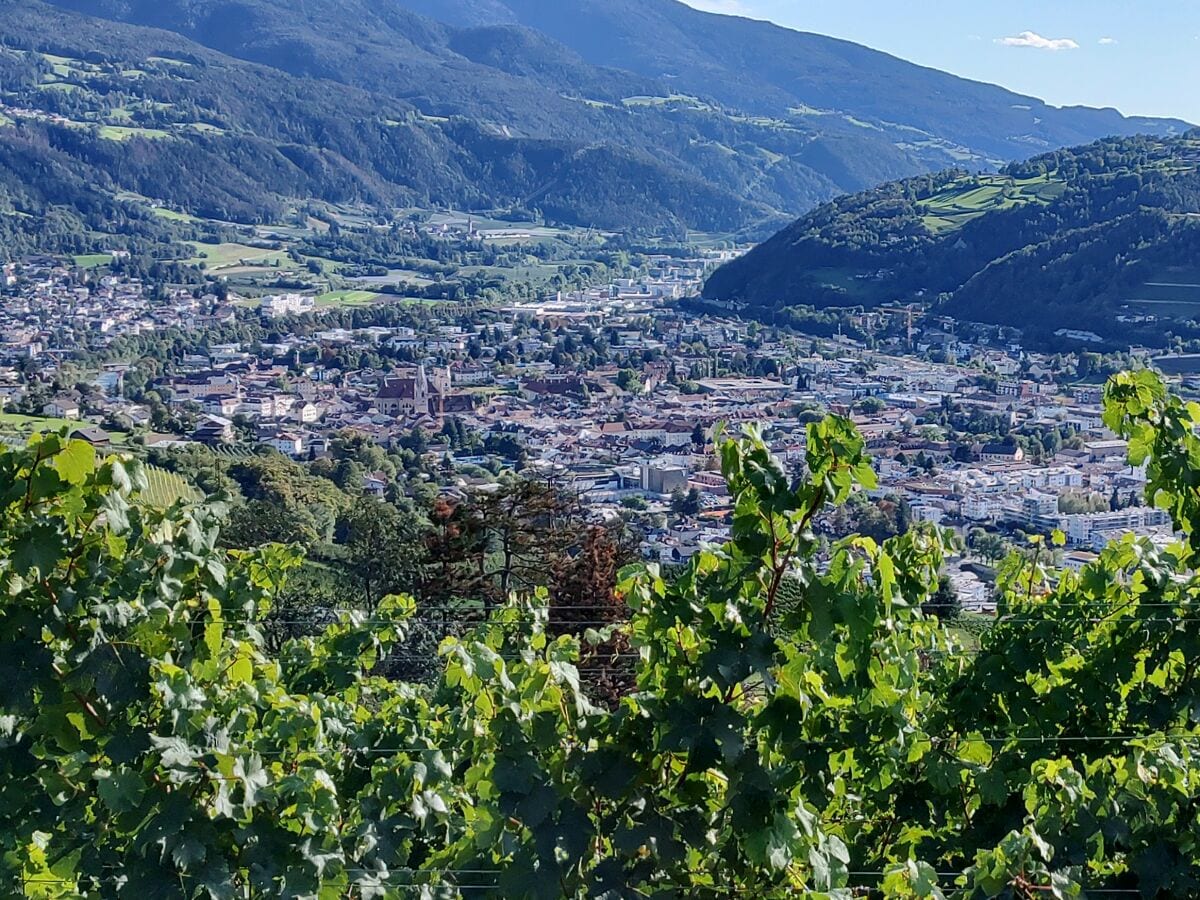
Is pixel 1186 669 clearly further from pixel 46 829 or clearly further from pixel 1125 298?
pixel 1125 298

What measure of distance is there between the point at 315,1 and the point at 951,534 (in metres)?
191

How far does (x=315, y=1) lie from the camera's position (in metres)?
180

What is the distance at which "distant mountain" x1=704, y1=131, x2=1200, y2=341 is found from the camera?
5781cm

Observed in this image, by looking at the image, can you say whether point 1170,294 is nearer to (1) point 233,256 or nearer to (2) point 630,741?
(2) point 630,741

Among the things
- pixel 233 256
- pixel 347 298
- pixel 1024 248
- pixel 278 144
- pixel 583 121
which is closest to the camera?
pixel 1024 248

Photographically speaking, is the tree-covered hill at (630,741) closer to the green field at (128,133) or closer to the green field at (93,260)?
the green field at (93,260)

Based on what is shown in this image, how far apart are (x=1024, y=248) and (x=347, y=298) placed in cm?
3788

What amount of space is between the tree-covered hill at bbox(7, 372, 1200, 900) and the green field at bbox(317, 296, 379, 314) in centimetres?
7409

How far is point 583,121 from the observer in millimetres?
149625

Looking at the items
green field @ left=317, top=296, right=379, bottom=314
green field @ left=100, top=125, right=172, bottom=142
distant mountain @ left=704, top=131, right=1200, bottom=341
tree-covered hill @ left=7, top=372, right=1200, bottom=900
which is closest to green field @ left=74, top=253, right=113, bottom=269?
green field @ left=317, top=296, right=379, bottom=314

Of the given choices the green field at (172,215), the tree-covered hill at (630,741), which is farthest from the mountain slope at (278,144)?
the tree-covered hill at (630,741)

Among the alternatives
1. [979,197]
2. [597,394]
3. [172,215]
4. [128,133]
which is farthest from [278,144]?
[597,394]

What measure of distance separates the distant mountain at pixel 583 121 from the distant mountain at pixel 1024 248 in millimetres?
42034

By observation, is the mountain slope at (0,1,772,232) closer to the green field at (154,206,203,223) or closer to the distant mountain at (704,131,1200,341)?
the green field at (154,206,203,223)
